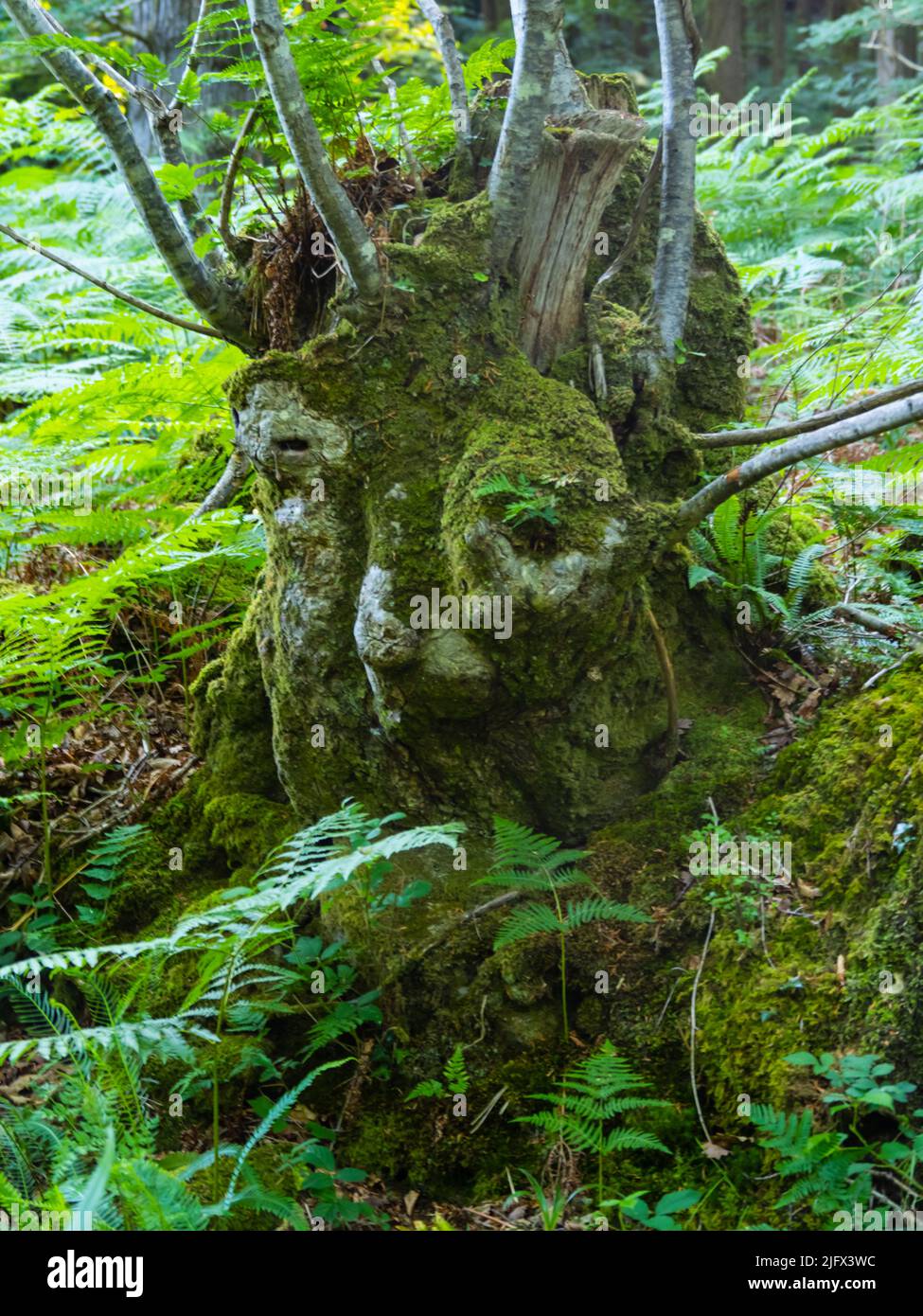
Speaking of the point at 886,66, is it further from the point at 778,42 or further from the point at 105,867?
the point at 105,867

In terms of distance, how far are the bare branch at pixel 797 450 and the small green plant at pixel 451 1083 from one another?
1901 mm

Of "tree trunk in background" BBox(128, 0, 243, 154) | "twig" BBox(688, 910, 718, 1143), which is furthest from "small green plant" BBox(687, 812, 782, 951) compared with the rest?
"tree trunk in background" BBox(128, 0, 243, 154)

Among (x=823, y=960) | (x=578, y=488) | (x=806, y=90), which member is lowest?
(x=823, y=960)

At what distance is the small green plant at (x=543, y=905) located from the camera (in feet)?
10.6

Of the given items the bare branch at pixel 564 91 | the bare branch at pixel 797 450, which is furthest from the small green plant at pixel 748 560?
the bare branch at pixel 564 91

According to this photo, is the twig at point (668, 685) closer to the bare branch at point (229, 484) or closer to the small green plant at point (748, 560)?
the small green plant at point (748, 560)

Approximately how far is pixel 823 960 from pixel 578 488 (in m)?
1.70

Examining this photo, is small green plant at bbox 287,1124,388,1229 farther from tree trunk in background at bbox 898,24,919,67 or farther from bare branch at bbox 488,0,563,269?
tree trunk in background at bbox 898,24,919,67

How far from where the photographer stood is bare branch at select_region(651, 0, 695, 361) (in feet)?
13.0

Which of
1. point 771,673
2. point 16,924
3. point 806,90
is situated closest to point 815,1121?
point 771,673

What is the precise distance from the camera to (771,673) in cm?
416
